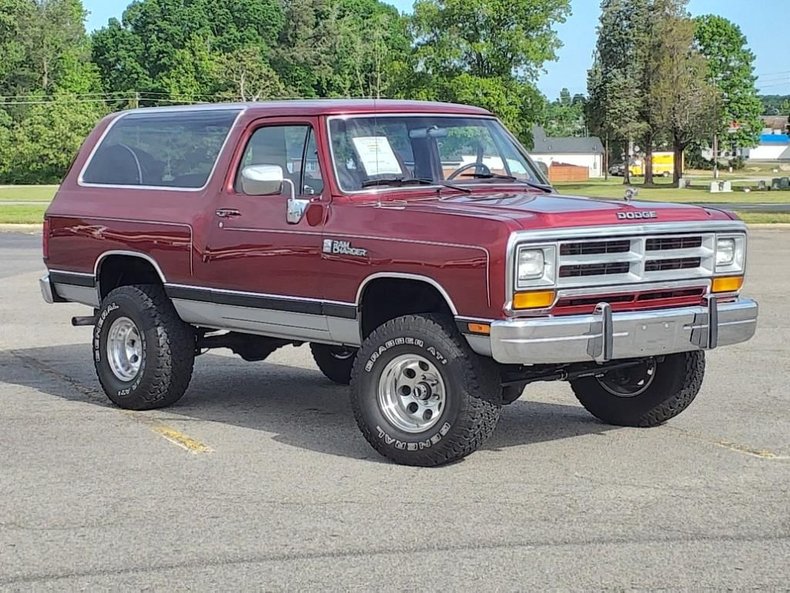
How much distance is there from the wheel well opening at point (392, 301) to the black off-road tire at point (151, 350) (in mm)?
1741

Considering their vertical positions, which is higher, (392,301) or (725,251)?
(725,251)

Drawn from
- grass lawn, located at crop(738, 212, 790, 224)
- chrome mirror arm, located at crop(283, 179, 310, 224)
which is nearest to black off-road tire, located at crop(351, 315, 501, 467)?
chrome mirror arm, located at crop(283, 179, 310, 224)

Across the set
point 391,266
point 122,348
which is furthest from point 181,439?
point 391,266

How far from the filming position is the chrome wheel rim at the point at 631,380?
786 cm

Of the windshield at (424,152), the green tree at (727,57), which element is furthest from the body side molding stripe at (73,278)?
the green tree at (727,57)

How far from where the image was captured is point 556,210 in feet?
22.0

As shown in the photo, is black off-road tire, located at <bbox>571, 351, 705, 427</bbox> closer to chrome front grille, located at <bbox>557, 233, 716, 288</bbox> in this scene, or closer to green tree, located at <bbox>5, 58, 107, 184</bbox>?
chrome front grille, located at <bbox>557, 233, 716, 288</bbox>

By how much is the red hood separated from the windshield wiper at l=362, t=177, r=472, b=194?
167mm

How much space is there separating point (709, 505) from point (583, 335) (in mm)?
1052

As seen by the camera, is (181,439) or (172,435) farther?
(172,435)

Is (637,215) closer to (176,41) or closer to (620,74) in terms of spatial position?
(620,74)

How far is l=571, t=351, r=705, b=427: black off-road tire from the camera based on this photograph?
25.4ft

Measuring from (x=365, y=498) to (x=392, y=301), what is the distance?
1500mm

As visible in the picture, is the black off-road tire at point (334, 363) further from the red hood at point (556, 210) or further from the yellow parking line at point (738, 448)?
the yellow parking line at point (738, 448)
